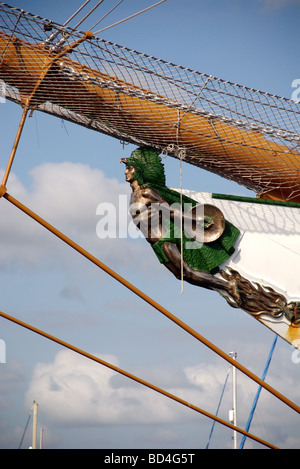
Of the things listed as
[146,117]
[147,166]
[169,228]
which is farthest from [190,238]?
[146,117]

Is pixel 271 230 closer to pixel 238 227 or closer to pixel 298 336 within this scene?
pixel 238 227

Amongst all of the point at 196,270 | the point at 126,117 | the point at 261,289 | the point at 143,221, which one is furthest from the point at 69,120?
the point at 261,289

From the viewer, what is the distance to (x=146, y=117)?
8.02m

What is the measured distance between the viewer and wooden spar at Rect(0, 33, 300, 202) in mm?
7551

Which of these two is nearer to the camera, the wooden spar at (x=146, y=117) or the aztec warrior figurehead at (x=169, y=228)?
the wooden spar at (x=146, y=117)

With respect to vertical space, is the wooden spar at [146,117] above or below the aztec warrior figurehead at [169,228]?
above

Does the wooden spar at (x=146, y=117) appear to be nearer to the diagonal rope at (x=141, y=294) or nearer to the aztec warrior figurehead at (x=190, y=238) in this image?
the aztec warrior figurehead at (x=190, y=238)

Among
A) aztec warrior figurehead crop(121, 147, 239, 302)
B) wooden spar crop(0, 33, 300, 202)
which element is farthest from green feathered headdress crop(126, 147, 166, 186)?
wooden spar crop(0, 33, 300, 202)

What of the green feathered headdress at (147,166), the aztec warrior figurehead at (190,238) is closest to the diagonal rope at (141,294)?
the aztec warrior figurehead at (190,238)

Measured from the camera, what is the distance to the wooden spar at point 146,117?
755 cm

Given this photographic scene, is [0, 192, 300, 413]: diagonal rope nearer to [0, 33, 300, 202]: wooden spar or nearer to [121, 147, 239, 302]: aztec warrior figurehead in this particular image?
[121, 147, 239, 302]: aztec warrior figurehead

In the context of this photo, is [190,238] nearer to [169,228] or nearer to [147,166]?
[169,228]

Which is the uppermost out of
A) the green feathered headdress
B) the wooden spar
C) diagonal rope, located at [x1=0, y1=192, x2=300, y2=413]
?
the wooden spar

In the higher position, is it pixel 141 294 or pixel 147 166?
pixel 147 166
